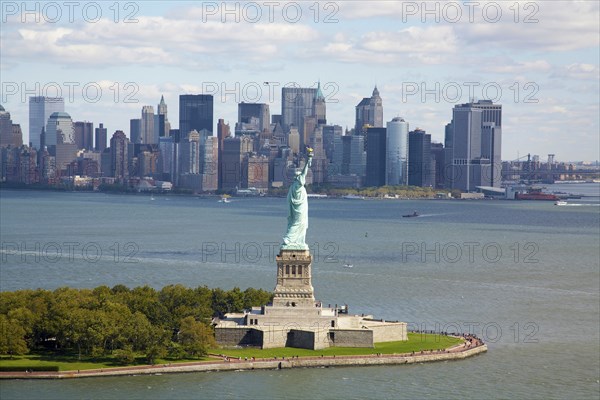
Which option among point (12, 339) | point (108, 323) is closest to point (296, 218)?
point (108, 323)

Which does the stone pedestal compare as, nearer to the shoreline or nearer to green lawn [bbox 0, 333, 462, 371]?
green lawn [bbox 0, 333, 462, 371]

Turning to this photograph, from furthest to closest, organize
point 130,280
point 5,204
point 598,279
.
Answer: point 5,204, point 598,279, point 130,280

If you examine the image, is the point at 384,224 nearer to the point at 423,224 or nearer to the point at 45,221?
the point at 423,224

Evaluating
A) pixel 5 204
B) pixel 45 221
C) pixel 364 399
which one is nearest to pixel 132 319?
pixel 364 399

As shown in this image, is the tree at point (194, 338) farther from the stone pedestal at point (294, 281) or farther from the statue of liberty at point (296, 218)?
the statue of liberty at point (296, 218)

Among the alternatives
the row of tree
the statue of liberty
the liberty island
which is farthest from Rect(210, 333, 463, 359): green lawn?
the statue of liberty

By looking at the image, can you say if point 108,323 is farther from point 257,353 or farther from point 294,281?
point 294,281

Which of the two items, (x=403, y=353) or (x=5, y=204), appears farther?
(x=5, y=204)
